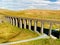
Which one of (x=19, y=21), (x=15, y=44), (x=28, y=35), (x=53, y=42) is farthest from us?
(x=19, y=21)

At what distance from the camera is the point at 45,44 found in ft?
186

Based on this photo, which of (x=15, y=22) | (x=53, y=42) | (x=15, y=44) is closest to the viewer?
(x=15, y=44)

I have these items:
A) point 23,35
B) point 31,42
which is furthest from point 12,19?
point 31,42

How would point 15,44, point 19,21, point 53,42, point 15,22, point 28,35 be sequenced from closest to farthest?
point 15,44 < point 53,42 < point 28,35 < point 19,21 < point 15,22

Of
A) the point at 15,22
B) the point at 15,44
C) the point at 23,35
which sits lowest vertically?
the point at 15,22

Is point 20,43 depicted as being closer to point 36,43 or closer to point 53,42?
point 36,43

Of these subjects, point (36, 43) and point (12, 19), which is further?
point (12, 19)

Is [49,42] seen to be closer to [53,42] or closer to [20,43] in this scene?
[53,42]

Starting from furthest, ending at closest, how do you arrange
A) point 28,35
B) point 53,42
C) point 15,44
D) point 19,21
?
point 19,21, point 28,35, point 53,42, point 15,44

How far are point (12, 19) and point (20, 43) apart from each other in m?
67.4

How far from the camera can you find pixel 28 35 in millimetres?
69438

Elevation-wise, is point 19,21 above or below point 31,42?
below

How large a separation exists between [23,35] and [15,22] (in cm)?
4828

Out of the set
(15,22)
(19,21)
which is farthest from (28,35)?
(15,22)
